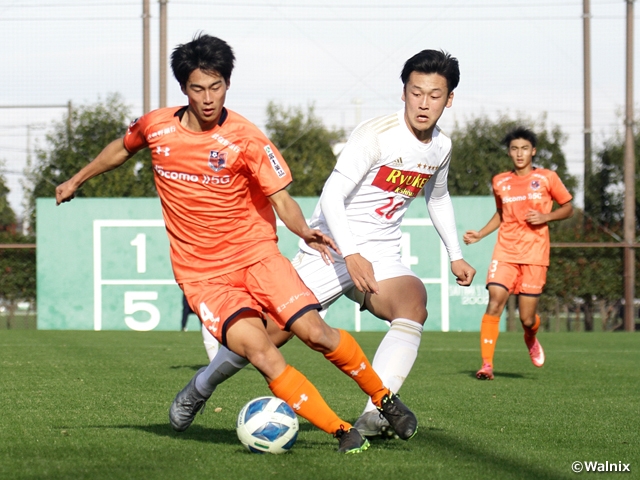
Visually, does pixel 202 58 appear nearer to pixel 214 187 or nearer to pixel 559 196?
pixel 214 187

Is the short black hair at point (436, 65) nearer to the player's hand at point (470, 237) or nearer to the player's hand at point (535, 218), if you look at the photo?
the player's hand at point (470, 237)

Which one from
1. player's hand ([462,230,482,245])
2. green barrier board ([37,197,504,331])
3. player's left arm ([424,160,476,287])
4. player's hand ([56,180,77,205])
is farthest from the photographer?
green barrier board ([37,197,504,331])

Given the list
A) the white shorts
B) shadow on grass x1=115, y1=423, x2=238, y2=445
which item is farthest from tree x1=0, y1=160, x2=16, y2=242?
the white shorts

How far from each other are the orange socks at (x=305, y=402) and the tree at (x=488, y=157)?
78.7 ft

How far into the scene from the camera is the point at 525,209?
955cm

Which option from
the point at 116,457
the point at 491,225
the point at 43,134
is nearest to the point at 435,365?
the point at 491,225

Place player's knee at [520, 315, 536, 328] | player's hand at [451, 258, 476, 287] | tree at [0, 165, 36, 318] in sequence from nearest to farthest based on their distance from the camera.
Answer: player's hand at [451, 258, 476, 287] → player's knee at [520, 315, 536, 328] → tree at [0, 165, 36, 318]

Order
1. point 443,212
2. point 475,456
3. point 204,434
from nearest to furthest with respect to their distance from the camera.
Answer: point 475,456 < point 204,434 < point 443,212

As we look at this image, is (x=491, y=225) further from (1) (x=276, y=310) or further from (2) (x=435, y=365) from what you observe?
(1) (x=276, y=310)

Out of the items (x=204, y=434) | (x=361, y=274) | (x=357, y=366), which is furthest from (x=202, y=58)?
(x=204, y=434)

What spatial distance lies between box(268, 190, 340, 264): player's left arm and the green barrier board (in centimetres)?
1384

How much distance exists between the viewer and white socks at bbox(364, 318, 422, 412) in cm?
493

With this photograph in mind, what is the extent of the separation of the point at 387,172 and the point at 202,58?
3.92 feet

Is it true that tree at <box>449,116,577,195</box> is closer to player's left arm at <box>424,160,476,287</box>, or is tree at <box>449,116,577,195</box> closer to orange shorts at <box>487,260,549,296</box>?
orange shorts at <box>487,260,549,296</box>
